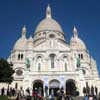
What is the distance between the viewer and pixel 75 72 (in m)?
57.5

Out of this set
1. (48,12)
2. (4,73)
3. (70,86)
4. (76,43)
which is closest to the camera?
(4,73)

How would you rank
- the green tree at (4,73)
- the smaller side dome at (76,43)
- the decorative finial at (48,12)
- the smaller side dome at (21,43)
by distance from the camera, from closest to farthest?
the green tree at (4,73), the smaller side dome at (76,43), the smaller side dome at (21,43), the decorative finial at (48,12)

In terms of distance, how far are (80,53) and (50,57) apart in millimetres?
16089

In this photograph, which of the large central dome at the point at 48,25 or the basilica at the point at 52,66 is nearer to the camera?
the basilica at the point at 52,66

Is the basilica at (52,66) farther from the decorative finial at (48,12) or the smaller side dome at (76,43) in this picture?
the decorative finial at (48,12)

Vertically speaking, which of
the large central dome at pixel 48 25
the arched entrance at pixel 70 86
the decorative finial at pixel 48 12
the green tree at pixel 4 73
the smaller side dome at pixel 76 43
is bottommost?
the arched entrance at pixel 70 86

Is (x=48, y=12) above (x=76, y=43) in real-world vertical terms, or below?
above

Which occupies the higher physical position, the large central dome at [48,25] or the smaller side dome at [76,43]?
the large central dome at [48,25]

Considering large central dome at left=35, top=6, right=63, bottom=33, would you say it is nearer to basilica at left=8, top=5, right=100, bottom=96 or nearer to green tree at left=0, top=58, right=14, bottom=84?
basilica at left=8, top=5, right=100, bottom=96

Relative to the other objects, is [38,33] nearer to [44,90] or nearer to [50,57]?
[50,57]

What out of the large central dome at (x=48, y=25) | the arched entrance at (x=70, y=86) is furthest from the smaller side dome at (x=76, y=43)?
the arched entrance at (x=70, y=86)

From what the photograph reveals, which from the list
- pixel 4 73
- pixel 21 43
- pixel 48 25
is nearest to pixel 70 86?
pixel 4 73

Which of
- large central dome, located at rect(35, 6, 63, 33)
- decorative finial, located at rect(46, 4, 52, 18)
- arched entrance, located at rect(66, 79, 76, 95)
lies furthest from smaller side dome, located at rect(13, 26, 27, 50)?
arched entrance, located at rect(66, 79, 76, 95)

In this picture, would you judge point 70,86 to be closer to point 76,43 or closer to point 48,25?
point 76,43
